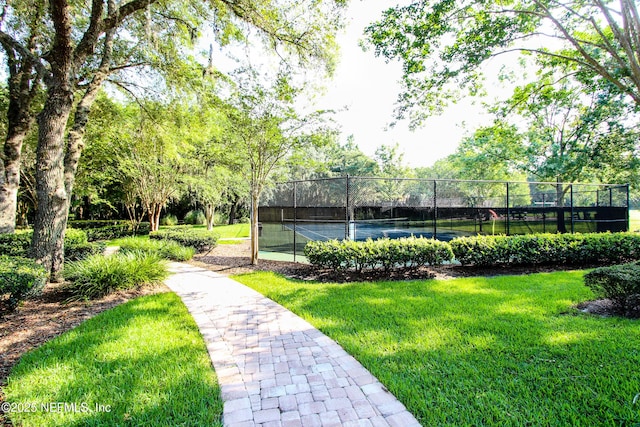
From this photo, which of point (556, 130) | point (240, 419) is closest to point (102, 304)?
point (240, 419)

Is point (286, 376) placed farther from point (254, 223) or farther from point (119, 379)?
point (254, 223)

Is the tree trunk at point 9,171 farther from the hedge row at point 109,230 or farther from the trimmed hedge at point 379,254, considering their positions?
the trimmed hedge at point 379,254

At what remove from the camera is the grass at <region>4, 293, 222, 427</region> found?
1.84 meters

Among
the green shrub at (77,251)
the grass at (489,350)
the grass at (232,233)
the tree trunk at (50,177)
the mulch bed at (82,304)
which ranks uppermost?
the tree trunk at (50,177)

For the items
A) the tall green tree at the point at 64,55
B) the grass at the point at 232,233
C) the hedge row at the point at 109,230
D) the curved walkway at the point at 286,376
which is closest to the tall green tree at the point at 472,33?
the tall green tree at the point at 64,55

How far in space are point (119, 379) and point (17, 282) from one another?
2.51m

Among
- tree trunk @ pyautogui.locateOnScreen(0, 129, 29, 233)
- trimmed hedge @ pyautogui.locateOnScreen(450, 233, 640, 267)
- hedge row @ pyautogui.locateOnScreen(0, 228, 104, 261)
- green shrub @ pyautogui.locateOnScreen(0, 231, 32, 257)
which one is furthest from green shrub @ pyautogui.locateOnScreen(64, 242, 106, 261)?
trimmed hedge @ pyautogui.locateOnScreen(450, 233, 640, 267)

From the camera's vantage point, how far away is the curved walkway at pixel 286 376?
181 cm

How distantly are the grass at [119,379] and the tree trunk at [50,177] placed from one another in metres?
2.73

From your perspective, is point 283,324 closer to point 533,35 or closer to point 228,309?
point 228,309

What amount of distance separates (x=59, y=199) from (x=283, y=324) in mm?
4837

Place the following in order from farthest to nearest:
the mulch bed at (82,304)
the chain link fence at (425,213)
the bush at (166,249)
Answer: the chain link fence at (425,213), the bush at (166,249), the mulch bed at (82,304)

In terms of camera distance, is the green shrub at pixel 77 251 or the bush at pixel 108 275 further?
the green shrub at pixel 77 251

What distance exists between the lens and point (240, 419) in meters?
1.80
